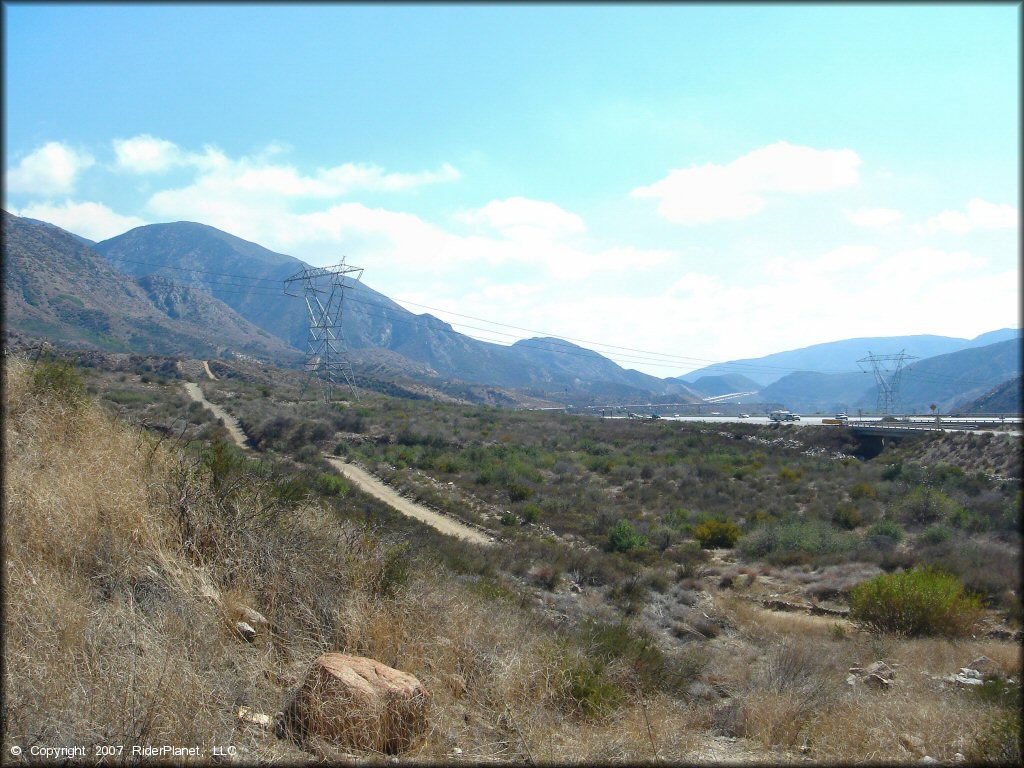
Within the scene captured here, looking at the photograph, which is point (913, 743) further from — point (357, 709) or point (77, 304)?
point (77, 304)

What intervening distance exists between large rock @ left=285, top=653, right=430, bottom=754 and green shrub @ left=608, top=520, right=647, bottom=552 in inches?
636

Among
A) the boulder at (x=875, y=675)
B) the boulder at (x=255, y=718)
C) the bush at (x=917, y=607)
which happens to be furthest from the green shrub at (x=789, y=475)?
the boulder at (x=255, y=718)

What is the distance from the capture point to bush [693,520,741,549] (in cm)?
2194

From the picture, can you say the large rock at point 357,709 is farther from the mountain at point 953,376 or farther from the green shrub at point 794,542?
the mountain at point 953,376

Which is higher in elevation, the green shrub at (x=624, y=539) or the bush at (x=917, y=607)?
the bush at (x=917, y=607)

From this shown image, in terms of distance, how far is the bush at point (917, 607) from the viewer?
458 inches

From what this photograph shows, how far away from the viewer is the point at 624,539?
2066cm

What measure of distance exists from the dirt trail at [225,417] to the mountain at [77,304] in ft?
46.4

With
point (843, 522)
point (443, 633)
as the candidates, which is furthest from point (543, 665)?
point (843, 522)

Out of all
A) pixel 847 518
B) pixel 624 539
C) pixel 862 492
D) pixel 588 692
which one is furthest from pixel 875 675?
pixel 862 492

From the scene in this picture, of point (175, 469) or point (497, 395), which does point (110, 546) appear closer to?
point (175, 469)

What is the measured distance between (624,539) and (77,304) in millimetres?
96920

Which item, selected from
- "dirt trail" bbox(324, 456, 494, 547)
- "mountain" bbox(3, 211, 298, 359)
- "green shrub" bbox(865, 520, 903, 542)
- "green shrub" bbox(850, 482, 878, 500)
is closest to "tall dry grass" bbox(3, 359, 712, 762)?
"dirt trail" bbox(324, 456, 494, 547)

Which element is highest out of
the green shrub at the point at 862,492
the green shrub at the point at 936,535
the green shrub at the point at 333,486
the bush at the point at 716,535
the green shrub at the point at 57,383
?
the green shrub at the point at 57,383
